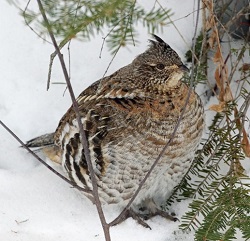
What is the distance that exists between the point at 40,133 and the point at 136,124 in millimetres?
967

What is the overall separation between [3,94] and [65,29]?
2113 mm

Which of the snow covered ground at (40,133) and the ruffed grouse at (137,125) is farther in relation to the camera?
the snow covered ground at (40,133)

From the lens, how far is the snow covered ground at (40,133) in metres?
3.65

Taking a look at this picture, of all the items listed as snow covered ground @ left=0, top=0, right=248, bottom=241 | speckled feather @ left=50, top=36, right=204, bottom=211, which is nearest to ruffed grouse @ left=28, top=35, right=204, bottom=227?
speckled feather @ left=50, top=36, right=204, bottom=211

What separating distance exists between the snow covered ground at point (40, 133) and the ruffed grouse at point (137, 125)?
235 millimetres

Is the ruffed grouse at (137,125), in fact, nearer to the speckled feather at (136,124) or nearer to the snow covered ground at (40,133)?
the speckled feather at (136,124)

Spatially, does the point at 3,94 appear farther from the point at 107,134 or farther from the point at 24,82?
the point at 107,134

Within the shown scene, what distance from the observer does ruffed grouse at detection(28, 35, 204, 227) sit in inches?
136

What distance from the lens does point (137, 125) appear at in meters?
3.44

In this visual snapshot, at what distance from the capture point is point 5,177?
3900 millimetres

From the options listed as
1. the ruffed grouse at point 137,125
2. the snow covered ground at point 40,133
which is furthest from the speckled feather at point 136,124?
the snow covered ground at point 40,133

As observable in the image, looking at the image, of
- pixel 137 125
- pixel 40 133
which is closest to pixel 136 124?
pixel 137 125

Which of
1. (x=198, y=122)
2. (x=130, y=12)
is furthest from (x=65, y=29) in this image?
(x=198, y=122)

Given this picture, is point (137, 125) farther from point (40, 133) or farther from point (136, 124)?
point (40, 133)
